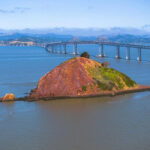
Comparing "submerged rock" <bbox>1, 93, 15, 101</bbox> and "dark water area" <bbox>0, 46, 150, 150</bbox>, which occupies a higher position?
"submerged rock" <bbox>1, 93, 15, 101</bbox>

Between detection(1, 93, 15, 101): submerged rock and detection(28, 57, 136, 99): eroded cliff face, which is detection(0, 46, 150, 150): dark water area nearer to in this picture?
detection(1, 93, 15, 101): submerged rock

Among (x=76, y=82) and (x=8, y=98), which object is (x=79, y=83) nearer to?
(x=76, y=82)

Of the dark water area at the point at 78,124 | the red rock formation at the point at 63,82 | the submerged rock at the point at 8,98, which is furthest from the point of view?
the red rock formation at the point at 63,82

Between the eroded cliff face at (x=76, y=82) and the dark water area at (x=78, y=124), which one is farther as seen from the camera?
the eroded cliff face at (x=76, y=82)

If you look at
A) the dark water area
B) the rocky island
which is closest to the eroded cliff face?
the rocky island

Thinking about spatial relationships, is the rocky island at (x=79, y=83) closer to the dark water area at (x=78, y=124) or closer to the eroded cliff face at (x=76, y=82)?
the eroded cliff face at (x=76, y=82)

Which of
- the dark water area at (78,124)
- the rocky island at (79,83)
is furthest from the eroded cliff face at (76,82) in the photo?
the dark water area at (78,124)

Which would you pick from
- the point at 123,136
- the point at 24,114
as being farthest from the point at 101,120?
the point at 24,114
